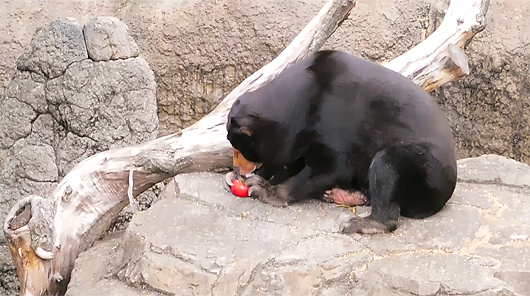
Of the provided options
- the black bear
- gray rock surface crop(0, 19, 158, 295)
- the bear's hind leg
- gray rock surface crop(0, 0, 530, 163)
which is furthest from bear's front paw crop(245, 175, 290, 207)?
gray rock surface crop(0, 0, 530, 163)

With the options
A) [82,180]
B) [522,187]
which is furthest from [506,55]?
[82,180]

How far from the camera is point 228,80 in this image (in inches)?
271

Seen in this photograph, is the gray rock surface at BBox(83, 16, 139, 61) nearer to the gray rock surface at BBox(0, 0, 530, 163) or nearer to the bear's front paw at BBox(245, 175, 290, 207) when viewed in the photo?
the gray rock surface at BBox(0, 0, 530, 163)

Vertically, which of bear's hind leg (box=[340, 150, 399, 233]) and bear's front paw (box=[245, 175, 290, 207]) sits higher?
bear's hind leg (box=[340, 150, 399, 233])

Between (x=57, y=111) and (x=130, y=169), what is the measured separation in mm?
1034

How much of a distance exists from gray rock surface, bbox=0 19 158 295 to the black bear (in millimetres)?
1379

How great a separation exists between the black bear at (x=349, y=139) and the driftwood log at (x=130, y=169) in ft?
1.75

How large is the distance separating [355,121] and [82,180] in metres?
1.84

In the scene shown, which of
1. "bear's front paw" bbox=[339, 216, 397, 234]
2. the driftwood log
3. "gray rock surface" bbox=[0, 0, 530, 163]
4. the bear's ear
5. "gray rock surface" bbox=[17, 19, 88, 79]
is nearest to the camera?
"bear's front paw" bbox=[339, 216, 397, 234]

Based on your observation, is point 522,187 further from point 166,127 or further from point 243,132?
point 166,127

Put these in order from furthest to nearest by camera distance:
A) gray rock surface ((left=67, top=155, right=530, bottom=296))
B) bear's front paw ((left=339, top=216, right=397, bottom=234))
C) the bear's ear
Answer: the bear's ear < bear's front paw ((left=339, top=216, right=397, bottom=234)) < gray rock surface ((left=67, top=155, right=530, bottom=296))

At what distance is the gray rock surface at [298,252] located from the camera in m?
3.44

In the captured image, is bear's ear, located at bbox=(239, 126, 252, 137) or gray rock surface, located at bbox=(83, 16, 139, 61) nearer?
bear's ear, located at bbox=(239, 126, 252, 137)

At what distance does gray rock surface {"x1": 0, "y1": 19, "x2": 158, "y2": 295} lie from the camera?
5.18 m
